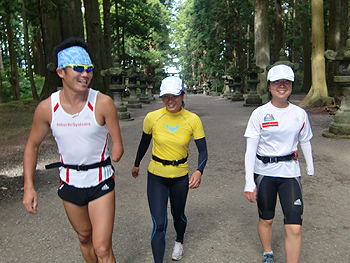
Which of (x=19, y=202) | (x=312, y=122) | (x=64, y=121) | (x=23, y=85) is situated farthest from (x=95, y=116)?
(x=23, y=85)

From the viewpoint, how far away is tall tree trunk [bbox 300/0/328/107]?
14922 millimetres

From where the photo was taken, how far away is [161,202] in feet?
10.2

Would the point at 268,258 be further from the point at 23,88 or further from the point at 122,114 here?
the point at 23,88

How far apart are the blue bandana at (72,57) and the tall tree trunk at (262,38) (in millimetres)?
24500

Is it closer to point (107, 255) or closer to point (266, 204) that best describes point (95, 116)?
point (107, 255)

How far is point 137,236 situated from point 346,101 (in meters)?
8.13

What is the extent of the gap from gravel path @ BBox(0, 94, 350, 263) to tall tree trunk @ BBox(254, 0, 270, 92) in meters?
19.9

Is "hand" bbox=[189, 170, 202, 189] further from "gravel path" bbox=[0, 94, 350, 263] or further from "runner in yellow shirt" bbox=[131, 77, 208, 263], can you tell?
"gravel path" bbox=[0, 94, 350, 263]

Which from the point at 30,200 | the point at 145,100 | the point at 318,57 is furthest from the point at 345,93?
the point at 145,100

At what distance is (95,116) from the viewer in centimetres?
259

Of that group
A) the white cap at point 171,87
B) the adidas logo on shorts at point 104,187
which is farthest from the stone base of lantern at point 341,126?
the adidas logo on shorts at point 104,187

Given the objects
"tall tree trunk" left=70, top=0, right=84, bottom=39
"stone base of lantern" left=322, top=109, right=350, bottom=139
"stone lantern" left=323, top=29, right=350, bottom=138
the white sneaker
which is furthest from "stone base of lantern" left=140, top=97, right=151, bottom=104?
the white sneaker

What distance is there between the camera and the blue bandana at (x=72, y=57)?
258 cm

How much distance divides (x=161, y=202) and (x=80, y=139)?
98 cm
